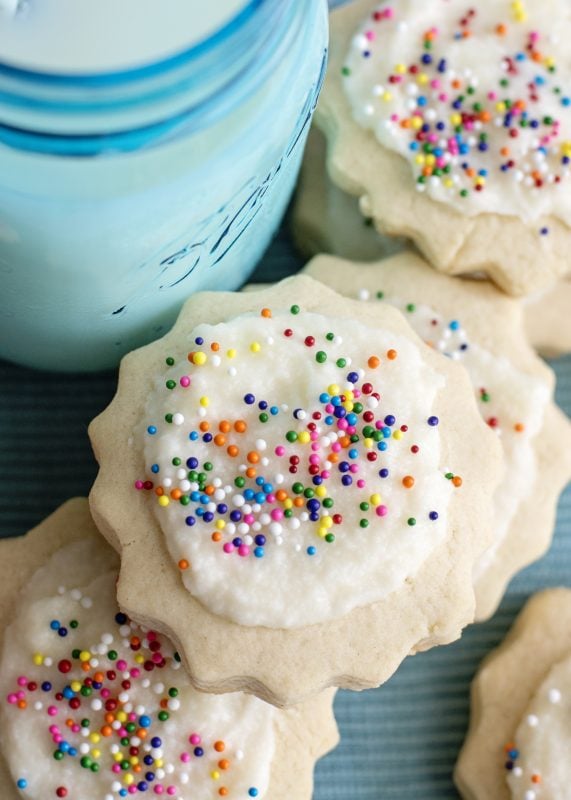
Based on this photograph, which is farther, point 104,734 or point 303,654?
point 104,734

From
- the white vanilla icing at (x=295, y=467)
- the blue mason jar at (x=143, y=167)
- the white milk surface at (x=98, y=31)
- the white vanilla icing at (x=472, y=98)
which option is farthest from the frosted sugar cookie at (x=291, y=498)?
the white milk surface at (x=98, y=31)

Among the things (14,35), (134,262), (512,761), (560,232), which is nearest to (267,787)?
(512,761)

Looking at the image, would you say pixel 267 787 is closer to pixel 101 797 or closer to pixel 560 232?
pixel 101 797

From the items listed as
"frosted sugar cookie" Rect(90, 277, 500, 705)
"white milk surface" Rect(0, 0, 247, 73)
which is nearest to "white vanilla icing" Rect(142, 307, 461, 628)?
"frosted sugar cookie" Rect(90, 277, 500, 705)

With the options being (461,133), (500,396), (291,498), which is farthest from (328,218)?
(291,498)

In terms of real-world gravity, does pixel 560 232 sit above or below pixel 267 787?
above
